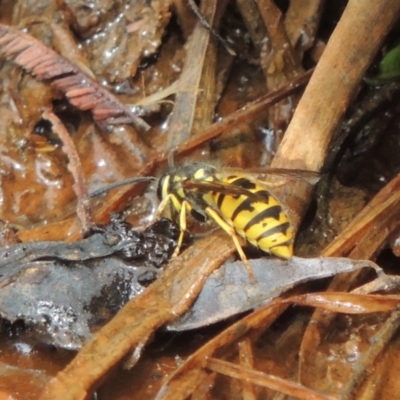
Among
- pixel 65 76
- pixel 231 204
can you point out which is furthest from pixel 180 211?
pixel 65 76

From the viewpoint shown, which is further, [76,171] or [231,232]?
[76,171]

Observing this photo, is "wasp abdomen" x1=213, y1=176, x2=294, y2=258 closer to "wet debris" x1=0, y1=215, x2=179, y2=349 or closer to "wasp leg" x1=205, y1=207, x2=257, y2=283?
"wasp leg" x1=205, y1=207, x2=257, y2=283

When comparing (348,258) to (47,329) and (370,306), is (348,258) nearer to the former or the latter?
(370,306)

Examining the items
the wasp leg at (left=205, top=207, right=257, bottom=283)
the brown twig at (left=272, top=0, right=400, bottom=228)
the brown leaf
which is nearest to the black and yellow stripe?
the wasp leg at (left=205, top=207, right=257, bottom=283)

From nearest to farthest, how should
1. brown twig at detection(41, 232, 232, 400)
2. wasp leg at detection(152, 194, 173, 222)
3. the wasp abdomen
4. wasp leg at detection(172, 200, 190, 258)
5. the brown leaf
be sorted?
brown twig at detection(41, 232, 232, 400) → the wasp abdomen → wasp leg at detection(172, 200, 190, 258) → wasp leg at detection(152, 194, 173, 222) → the brown leaf

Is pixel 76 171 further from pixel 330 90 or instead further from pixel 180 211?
pixel 330 90

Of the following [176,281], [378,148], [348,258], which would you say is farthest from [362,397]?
[378,148]
